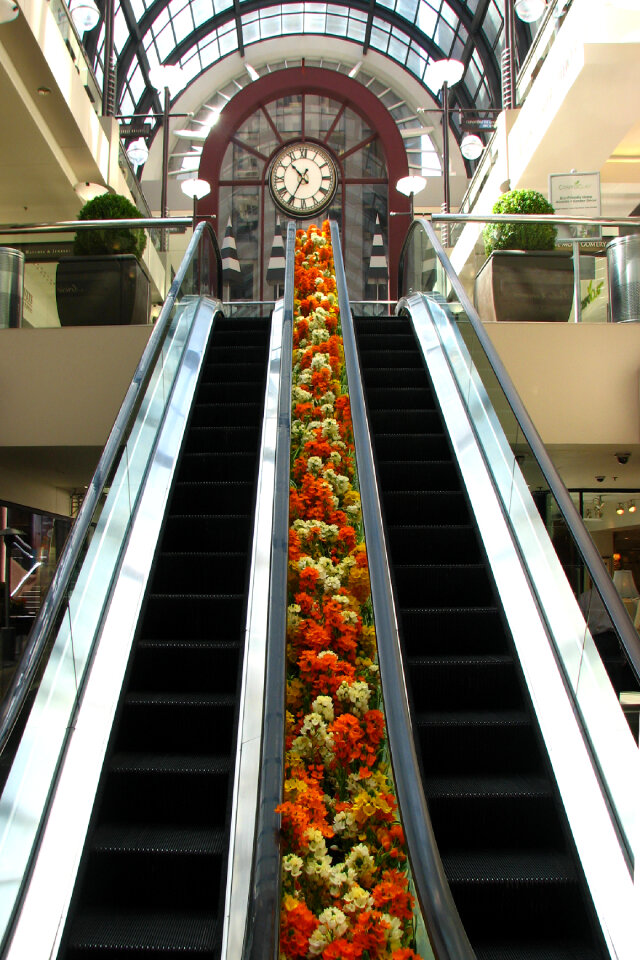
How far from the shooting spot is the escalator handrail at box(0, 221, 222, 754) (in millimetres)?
2774

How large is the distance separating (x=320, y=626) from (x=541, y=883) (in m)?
1.22

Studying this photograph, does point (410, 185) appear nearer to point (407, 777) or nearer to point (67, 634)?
point (67, 634)

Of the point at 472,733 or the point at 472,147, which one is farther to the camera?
the point at 472,147

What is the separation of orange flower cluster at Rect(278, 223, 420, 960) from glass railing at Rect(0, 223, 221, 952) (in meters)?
0.83

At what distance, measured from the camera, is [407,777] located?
2088mm

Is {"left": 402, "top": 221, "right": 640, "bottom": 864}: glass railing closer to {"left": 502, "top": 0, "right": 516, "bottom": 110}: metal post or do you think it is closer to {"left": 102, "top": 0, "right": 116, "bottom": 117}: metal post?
{"left": 502, "top": 0, "right": 516, "bottom": 110}: metal post

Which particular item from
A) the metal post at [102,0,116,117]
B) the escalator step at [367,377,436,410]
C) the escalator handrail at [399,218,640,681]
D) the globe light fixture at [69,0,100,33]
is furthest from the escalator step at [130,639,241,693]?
the metal post at [102,0,116,117]

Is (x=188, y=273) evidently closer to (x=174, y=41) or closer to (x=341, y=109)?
(x=341, y=109)

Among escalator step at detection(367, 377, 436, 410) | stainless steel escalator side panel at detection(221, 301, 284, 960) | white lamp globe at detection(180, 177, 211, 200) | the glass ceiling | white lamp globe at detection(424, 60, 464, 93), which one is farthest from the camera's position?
the glass ceiling

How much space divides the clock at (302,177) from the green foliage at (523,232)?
9163mm

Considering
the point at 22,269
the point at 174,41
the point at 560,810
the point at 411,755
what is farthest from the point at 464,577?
the point at 174,41

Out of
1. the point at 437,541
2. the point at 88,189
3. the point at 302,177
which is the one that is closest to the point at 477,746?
the point at 437,541

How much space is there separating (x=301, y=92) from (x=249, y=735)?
1817cm

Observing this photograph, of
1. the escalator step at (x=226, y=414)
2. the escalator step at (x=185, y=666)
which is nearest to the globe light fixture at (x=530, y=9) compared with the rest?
the escalator step at (x=226, y=414)
